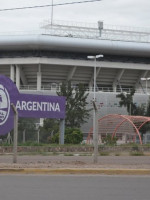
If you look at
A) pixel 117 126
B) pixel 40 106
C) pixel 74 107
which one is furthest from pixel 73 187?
pixel 74 107

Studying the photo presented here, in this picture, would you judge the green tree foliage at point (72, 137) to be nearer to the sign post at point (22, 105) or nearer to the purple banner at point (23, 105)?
the sign post at point (22, 105)

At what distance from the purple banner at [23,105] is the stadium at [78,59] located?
32.1 metres

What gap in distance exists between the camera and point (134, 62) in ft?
238

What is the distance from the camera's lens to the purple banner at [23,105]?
28547 mm

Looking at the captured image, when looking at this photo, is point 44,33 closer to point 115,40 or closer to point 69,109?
point 115,40

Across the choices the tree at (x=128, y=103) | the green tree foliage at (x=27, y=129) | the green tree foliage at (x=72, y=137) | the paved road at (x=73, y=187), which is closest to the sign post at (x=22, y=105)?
the green tree foliage at (x=27, y=129)

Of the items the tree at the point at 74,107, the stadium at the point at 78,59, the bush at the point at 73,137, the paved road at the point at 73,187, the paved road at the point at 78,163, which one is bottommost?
the paved road at the point at 73,187

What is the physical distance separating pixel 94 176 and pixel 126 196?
416 centimetres

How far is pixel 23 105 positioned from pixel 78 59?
3958 cm

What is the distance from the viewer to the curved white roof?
64438 mm

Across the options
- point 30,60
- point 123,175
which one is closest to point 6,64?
point 30,60

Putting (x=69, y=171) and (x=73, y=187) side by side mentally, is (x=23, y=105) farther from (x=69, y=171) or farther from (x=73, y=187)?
(x=73, y=187)

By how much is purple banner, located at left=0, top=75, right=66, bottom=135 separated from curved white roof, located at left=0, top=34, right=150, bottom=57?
3477cm

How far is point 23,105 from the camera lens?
29.5 meters
